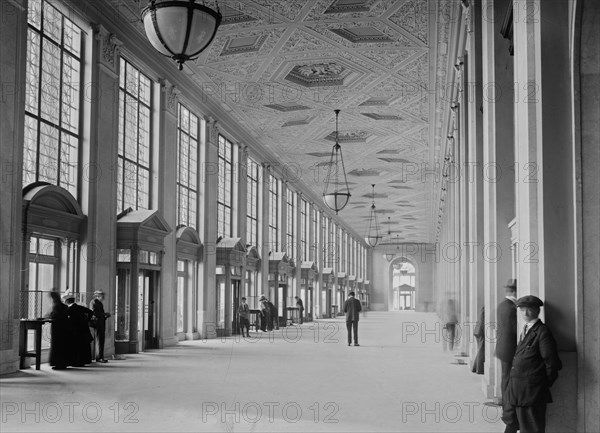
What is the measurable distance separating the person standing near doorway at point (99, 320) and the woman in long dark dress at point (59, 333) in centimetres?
86

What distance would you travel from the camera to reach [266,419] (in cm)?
736

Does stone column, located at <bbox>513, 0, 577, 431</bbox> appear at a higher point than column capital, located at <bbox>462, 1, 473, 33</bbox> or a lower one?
lower

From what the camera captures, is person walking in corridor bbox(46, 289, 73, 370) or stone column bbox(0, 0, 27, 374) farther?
person walking in corridor bbox(46, 289, 73, 370)

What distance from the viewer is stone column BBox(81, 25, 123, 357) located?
13.3 m

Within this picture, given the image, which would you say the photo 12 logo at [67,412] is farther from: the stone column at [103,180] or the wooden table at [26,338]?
the stone column at [103,180]

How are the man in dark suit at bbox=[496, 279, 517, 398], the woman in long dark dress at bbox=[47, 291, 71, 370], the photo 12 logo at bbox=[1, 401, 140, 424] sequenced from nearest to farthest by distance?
the man in dark suit at bbox=[496, 279, 517, 398]
the photo 12 logo at bbox=[1, 401, 140, 424]
the woman in long dark dress at bbox=[47, 291, 71, 370]

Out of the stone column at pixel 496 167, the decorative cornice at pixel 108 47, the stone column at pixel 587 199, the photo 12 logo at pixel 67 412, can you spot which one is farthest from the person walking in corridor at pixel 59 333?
the stone column at pixel 587 199

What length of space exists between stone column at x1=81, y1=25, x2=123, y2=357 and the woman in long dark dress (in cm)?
149

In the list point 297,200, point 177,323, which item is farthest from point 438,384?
point 297,200

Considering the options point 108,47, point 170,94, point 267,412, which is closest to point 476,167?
point 267,412

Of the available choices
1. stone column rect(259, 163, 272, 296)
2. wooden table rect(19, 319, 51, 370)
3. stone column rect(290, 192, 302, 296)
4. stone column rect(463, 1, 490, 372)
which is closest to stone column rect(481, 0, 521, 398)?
stone column rect(463, 1, 490, 372)

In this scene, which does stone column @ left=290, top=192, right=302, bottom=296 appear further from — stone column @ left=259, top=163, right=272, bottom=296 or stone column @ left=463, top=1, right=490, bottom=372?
stone column @ left=463, top=1, right=490, bottom=372

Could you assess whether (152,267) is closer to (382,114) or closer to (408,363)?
(408,363)

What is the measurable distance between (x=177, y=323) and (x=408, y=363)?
758cm
